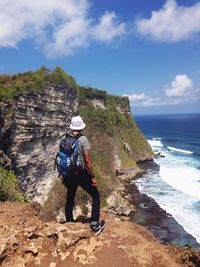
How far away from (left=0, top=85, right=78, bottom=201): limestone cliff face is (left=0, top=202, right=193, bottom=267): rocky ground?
93.4ft

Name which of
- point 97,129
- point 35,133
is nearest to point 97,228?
point 35,133

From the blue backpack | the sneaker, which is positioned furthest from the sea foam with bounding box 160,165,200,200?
the blue backpack

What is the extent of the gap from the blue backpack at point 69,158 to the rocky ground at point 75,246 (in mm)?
1811

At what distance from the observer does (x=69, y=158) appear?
10.7 m

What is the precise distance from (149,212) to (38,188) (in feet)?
58.2

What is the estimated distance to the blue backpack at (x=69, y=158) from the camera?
417 inches

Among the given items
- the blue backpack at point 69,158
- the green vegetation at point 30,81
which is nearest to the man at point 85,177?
the blue backpack at point 69,158

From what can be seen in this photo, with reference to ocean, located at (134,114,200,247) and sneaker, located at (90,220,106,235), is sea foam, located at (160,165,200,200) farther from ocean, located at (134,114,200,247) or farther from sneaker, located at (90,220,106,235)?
sneaker, located at (90,220,106,235)

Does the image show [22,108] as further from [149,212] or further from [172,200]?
[172,200]

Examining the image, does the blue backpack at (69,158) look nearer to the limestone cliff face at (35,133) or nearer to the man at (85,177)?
the man at (85,177)

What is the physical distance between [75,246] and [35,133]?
35.1m

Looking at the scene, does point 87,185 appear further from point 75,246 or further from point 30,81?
point 30,81

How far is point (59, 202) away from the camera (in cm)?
4562

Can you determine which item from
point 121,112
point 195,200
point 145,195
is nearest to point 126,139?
point 121,112
